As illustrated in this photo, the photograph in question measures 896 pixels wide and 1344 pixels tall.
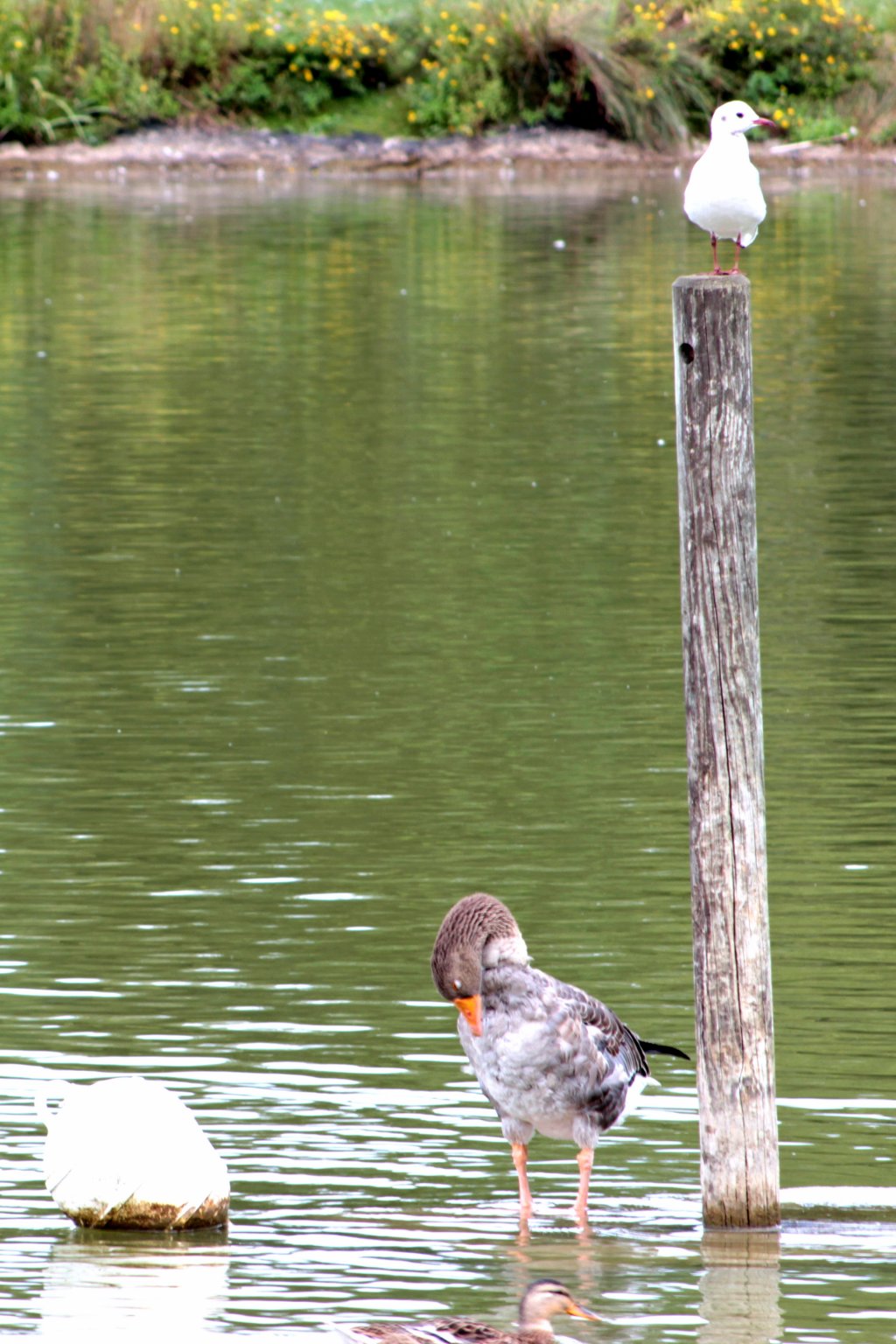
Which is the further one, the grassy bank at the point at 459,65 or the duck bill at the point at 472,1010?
the grassy bank at the point at 459,65

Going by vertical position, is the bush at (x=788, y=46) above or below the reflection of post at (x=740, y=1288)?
above

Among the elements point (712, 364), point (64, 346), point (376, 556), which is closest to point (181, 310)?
point (64, 346)

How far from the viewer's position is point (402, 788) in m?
12.7

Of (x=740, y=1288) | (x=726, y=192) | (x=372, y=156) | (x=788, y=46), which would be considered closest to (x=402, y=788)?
(x=726, y=192)

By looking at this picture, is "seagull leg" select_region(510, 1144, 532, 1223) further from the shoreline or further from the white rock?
the shoreline

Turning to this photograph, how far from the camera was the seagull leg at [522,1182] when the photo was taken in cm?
776

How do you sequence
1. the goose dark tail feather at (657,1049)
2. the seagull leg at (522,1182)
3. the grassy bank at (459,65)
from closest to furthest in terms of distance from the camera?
the seagull leg at (522,1182) → the goose dark tail feather at (657,1049) → the grassy bank at (459,65)

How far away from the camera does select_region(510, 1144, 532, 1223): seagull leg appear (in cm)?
776

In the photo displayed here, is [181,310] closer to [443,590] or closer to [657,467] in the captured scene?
[657,467]

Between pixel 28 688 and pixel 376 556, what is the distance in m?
3.71

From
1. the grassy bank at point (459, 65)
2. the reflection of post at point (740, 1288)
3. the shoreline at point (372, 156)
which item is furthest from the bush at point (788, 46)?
the reflection of post at point (740, 1288)

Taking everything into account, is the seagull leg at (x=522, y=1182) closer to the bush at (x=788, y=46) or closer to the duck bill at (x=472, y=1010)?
the duck bill at (x=472, y=1010)

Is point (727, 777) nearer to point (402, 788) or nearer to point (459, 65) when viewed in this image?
point (402, 788)

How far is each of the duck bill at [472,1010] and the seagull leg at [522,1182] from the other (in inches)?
17.1
